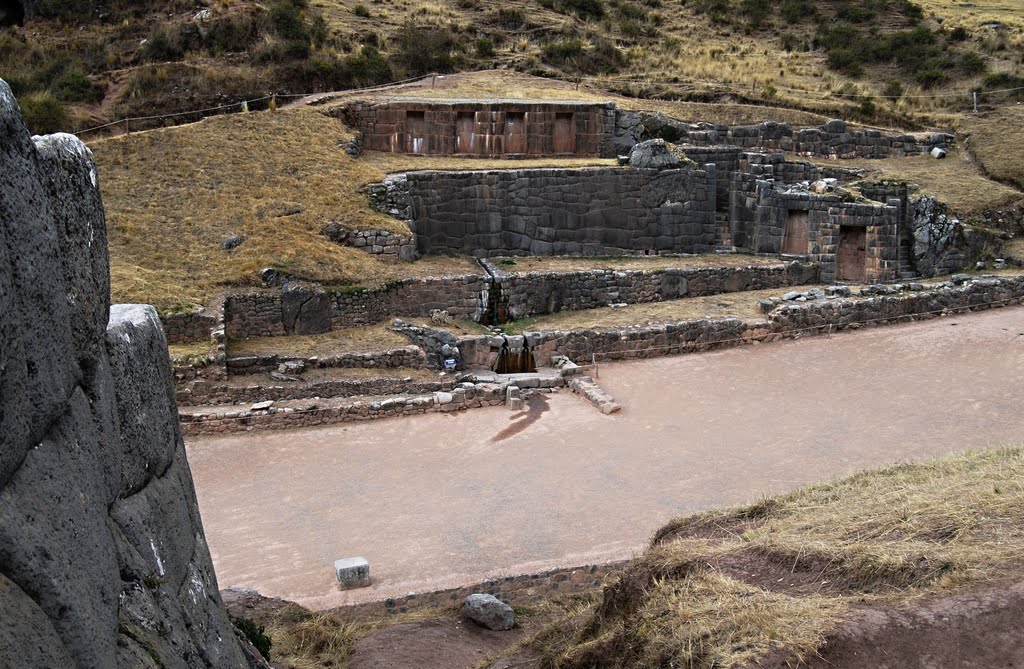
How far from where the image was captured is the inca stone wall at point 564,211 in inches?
932

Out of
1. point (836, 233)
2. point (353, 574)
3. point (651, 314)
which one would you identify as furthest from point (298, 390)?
point (836, 233)

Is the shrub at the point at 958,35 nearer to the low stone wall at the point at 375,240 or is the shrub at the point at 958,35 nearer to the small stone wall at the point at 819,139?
the small stone wall at the point at 819,139

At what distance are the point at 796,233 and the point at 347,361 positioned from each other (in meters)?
12.7

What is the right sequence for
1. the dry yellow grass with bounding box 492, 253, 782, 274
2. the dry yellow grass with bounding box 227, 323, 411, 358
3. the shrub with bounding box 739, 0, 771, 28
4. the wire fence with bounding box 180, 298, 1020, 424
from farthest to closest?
the shrub with bounding box 739, 0, 771, 28, the dry yellow grass with bounding box 492, 253, 782, 274, the wire fence with bounding box 180, 298, 1020, 424, the dry yellow grass with bounding box 227, 323, 411, 358

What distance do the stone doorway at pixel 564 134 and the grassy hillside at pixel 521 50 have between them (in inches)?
232

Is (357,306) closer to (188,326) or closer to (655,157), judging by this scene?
(188,326)

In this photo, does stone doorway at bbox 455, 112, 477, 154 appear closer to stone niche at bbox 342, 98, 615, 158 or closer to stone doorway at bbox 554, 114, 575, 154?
stone niche at bbox 342, 98, 615, 158

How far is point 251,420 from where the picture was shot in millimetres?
15539

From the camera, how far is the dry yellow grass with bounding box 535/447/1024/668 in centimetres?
644

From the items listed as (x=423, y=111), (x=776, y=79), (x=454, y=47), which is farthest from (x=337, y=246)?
(x=776, y=79)

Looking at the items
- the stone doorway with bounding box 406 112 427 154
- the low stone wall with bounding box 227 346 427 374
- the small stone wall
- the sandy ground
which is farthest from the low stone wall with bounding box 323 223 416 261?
the small stone wall

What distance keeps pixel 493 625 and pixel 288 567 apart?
9.09 feet

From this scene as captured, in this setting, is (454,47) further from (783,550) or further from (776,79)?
(783,550)

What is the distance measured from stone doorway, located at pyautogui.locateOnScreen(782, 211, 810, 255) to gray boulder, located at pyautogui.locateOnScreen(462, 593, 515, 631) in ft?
55.2
